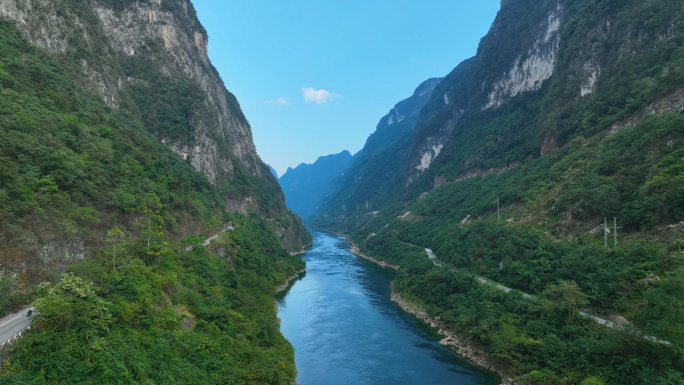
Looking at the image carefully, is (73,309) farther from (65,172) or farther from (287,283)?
(287,283)

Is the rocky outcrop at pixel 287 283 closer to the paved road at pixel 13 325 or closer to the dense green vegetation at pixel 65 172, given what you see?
the dense green vegetation at pixel 65 172

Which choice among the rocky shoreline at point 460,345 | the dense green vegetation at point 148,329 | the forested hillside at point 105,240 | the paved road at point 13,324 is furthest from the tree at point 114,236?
the rocky shoreline at point 460,345

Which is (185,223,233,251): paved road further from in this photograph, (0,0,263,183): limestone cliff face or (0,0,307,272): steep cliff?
(0,0,263,183): limestone cliff face

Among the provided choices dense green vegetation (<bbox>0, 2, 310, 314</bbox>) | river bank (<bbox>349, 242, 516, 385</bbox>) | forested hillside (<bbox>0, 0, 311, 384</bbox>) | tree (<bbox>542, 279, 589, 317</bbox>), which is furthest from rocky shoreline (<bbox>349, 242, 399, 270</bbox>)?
tree (<bbox>542, 279, 589, 317</bbox>)

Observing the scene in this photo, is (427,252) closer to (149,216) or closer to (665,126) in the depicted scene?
(665,126)

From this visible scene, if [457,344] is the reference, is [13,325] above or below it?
above

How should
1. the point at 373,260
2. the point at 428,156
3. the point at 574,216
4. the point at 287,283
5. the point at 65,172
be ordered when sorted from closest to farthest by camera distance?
the point at 65,172
the point at 574,216
the point at 287,283
the point at 373,260
the point at 428,156

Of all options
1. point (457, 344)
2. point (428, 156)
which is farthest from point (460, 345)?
point (428, 156)
